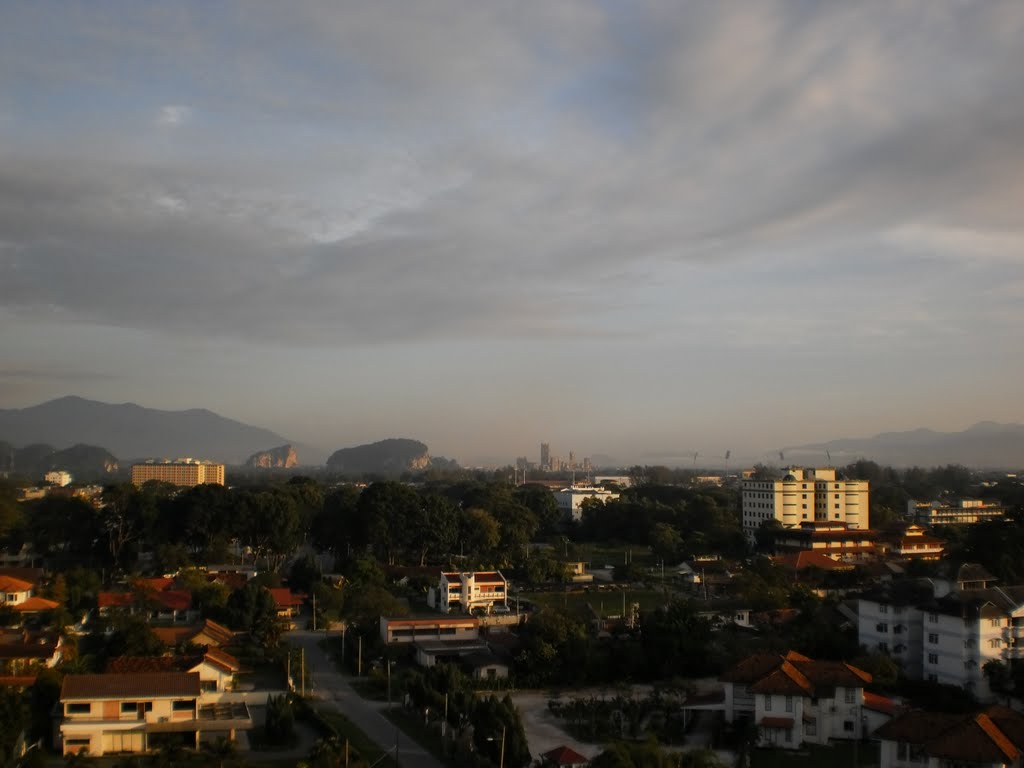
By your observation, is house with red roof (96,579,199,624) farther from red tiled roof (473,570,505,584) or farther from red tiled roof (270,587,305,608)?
red tiled roof (473,570,505,584)

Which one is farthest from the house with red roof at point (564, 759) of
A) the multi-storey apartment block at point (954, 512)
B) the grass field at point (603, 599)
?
the multi-storey apartment block at point (954, 512)

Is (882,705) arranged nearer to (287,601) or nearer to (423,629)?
(423,629)

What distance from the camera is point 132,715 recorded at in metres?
14.7

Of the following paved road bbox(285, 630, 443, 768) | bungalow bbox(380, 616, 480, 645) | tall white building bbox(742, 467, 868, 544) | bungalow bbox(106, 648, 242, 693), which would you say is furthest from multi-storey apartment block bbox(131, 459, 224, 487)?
bungalow bbox(106, 648, 242, 693)

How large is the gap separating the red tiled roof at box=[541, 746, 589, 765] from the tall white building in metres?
33.2

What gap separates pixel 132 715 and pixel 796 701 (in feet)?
34.2

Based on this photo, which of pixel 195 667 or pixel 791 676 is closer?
pixel 791 676

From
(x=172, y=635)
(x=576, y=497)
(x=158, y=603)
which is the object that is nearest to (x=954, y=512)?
(x=576, y=497)

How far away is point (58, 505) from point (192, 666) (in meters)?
20.2

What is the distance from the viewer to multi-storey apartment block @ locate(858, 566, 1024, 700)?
1722 centimetres

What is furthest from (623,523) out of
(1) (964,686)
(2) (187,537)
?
(1) (964,686)

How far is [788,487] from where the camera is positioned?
45.1 m

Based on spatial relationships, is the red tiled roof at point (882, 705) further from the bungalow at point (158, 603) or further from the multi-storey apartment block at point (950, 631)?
the bungalow at point (158, 603)

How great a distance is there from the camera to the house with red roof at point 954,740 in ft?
Answer: 40.0
